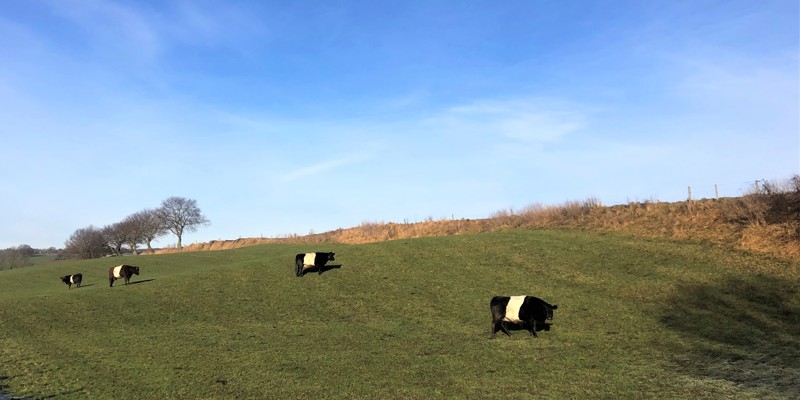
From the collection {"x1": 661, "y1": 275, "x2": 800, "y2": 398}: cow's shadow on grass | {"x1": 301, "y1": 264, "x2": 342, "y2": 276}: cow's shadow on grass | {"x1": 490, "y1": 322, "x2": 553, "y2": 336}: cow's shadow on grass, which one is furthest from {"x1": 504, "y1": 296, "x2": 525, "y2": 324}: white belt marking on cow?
{"x1": 301, "y1": 264, "x2": 342, "y2": 276}: cow's shadow on grass

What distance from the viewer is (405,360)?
11859 mm

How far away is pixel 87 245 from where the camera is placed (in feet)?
318

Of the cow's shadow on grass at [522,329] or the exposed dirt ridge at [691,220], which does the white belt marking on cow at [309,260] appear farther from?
the exposed dirt ridge at [691,220]

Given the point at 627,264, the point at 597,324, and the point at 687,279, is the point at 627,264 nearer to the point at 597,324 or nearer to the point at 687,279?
the point at 687,279

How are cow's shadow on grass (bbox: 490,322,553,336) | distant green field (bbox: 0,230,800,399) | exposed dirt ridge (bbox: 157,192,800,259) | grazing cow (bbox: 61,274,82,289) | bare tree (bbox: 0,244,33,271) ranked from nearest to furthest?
distant green field (bbox: 0,230,800,399) < cow's shadow on grass (bbox: 490,322,553,336) < exposed dirt ridge (bbox: 157,192,800,259) < grazing cow (bbox: 61,274,82,289) < bare tree (bbox: 0,244,33,271)

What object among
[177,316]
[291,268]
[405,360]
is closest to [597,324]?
[405,360]

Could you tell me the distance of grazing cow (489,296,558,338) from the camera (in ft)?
46.5

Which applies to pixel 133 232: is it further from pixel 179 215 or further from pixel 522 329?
pixel 522 329

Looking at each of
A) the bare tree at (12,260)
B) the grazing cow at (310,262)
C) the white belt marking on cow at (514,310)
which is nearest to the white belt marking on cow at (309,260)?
the grazing cow at (310,262)

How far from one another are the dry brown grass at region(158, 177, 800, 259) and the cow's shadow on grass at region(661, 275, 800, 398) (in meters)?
5.11

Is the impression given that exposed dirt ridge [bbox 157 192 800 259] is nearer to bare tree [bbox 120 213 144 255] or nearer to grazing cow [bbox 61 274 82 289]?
grazing cow [bbox 61 274 82 289]

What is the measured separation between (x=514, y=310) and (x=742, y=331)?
6.69 m

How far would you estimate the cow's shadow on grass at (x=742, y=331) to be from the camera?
9812 mm

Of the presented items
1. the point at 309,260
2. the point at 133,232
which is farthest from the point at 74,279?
the point at 133,232
